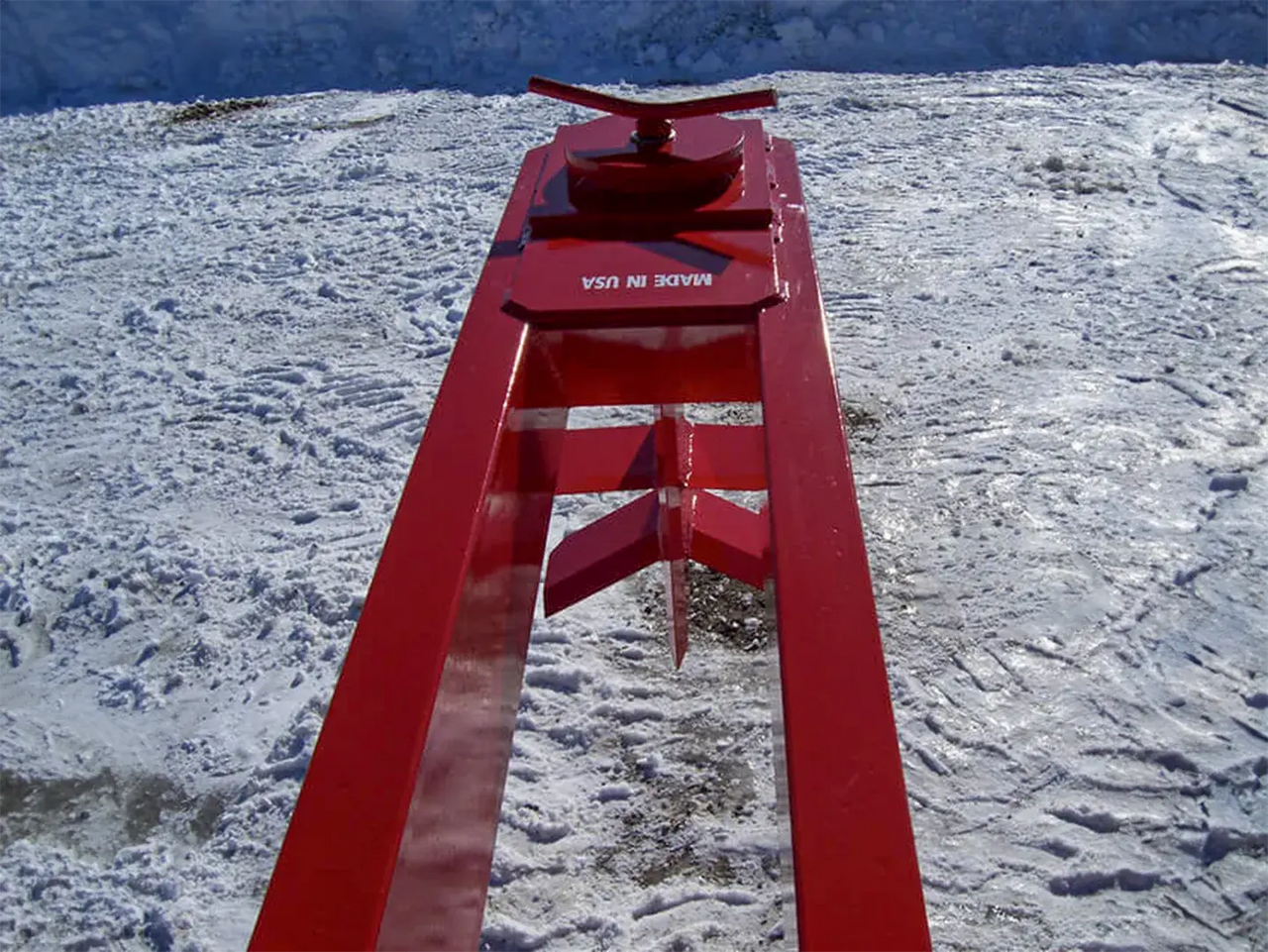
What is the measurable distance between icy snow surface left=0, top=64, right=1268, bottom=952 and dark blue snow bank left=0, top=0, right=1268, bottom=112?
846mm

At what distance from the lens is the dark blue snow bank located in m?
5.28

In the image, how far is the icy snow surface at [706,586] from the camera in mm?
1867

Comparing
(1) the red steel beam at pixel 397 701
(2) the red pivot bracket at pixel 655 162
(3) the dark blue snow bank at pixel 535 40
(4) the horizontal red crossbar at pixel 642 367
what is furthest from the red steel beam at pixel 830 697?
(3) the dark blue snow bank at pixel 535 40

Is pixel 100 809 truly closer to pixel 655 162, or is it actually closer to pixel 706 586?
pixel 706 586

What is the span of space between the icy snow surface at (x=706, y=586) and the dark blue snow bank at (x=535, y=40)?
85 centimetres

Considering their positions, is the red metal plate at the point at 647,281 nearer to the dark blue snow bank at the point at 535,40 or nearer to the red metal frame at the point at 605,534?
the red metal frame at the point at 605,534

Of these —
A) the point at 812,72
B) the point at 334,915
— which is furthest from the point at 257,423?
the point at 812,72

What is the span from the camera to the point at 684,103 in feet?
5.71

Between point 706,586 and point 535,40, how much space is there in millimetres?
4077

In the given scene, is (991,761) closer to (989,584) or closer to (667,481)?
(989,584)

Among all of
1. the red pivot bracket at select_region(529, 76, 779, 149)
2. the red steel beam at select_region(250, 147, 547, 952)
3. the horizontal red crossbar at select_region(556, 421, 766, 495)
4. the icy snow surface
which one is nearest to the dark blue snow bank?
the icy snow surface

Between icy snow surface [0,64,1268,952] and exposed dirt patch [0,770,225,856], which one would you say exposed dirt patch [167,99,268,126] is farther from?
exposed dirt patch [0,770,225,856]

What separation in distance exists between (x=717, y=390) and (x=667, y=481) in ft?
1.90

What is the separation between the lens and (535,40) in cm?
560
